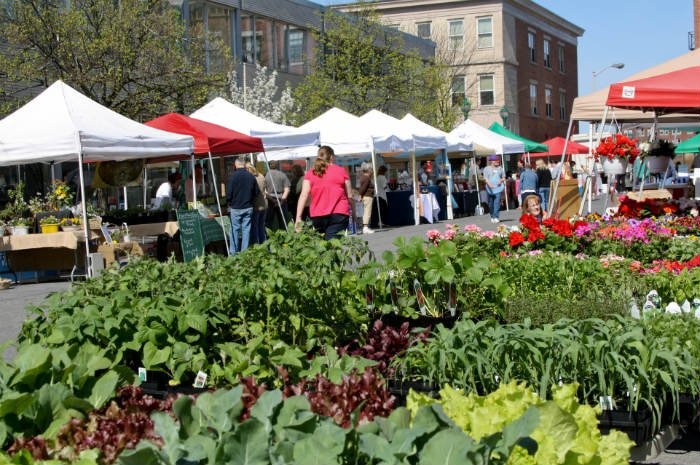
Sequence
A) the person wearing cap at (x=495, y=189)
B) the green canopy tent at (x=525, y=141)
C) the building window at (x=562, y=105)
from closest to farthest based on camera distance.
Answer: the person wearing cap at (x=495, y=189), the green canopy tent at (x=525, y=141), the building window at (x=562, y=105)

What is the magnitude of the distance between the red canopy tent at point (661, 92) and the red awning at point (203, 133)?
6414mm

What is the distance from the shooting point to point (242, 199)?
16.2 m

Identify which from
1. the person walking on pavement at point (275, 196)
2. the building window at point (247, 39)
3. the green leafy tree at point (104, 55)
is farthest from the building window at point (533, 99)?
the person walking on pavement at point (275, 196)

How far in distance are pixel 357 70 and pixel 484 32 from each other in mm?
21797

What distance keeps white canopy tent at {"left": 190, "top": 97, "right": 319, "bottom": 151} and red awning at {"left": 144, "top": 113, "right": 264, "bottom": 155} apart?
2120mm

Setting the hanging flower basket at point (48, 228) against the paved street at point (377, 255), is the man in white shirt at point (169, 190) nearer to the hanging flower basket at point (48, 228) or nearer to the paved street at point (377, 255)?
the paved street at point (377, 255)

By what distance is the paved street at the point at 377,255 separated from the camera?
16.6 ft

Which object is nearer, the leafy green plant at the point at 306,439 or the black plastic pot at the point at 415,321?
the leafy green plant at the point at 306,439

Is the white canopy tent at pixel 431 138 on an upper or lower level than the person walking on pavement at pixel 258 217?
upper

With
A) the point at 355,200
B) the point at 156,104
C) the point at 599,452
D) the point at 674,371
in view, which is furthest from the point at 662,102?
the point at 156,104

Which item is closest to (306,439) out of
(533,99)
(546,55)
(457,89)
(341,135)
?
(341,135)

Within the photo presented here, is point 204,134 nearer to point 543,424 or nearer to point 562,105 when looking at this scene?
point 543,424

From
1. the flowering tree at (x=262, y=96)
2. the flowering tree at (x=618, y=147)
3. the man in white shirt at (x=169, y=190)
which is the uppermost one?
the flowering tree at (x=262, y=96)

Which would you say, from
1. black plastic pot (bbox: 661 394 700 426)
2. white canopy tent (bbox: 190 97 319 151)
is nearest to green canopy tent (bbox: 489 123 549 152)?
white canopy tent (bbox: 190 97 319 151)
